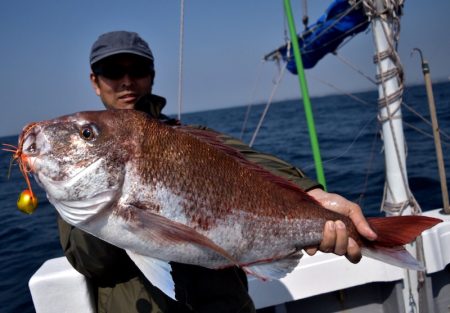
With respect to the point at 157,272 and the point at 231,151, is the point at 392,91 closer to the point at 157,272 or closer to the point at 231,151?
the point at 231,151

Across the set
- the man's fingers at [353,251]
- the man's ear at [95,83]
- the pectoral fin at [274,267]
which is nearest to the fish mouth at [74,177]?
the pectoral fin at [274,267]

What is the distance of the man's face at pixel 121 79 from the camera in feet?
7.62

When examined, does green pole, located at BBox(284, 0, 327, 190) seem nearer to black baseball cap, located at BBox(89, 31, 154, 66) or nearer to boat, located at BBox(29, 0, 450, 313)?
boat, located at BBox(29, 0, 450, 313)

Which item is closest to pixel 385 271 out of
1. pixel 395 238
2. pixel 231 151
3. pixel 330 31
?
pixel 395 238

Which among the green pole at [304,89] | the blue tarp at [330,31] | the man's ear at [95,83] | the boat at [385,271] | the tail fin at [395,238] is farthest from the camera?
the blue tarp at [330,31]

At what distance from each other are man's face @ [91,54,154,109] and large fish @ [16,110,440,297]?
0.73m

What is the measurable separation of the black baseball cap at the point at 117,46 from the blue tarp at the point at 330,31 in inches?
→ 118

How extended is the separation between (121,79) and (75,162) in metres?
0.95

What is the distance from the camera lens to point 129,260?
198 centimetres

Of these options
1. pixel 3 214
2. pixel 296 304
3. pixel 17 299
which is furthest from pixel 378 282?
pixel 3 214

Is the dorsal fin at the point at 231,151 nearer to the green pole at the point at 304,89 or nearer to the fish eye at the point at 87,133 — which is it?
the fish eye at the point at 87,133

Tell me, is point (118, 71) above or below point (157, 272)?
above

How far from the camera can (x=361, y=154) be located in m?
13.4

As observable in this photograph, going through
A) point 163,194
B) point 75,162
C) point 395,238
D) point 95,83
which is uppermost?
point 95,83
